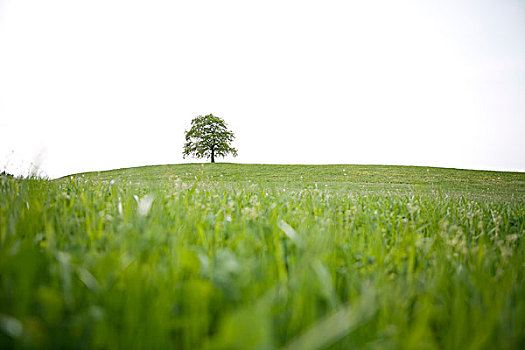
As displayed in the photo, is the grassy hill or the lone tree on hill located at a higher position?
the lone tree on hill

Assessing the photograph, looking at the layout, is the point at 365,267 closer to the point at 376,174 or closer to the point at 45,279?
the point at 45,279

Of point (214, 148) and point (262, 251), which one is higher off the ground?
point (214, 148)

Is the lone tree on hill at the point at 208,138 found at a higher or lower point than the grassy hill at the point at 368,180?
higher

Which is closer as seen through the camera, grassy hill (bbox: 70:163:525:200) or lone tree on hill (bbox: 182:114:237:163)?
grassy hill (bbox: 70:163:525:200)

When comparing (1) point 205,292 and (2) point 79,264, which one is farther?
(2) point 79,264

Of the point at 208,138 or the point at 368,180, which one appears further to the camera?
the point at 208,138

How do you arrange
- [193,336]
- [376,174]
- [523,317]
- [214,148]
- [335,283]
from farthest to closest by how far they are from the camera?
[214,148] < [376,174] < [335,283] < [523,317] < [193,336]

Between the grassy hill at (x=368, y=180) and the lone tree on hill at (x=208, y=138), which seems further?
the lone tree on hill at (x=208, y=138)

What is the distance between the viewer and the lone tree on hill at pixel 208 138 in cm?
4847

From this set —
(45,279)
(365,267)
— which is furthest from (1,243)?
(365,267)

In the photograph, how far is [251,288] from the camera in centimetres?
141

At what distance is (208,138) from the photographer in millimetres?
48500

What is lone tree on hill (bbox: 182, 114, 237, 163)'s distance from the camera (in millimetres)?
48469

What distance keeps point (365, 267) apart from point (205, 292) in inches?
59.8
